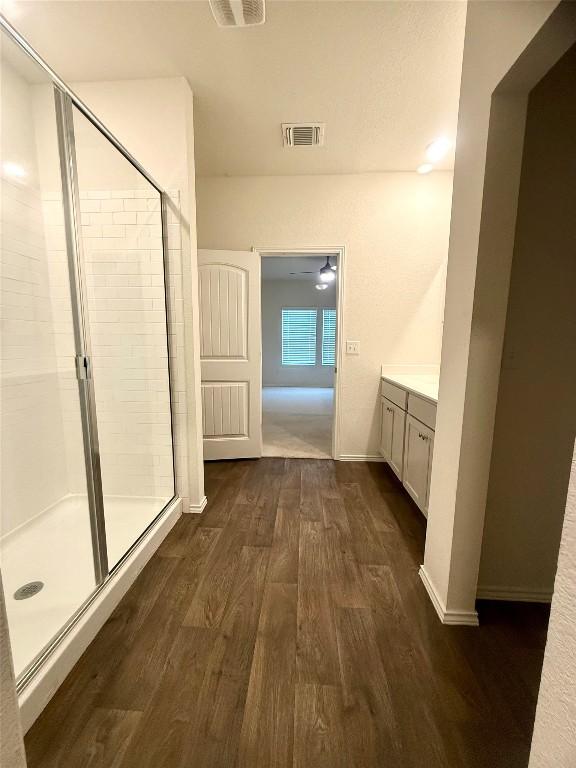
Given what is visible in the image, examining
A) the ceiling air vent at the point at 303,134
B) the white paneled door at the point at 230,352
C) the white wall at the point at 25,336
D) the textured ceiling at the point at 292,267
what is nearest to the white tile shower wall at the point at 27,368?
the white wall at the point at 25,336

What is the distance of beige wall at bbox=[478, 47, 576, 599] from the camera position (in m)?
1.36

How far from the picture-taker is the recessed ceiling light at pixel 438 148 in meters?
2.52

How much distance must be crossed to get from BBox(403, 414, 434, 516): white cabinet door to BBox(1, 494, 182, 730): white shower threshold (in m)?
1.70

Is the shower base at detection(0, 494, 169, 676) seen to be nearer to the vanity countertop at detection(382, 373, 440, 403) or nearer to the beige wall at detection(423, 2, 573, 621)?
the beige wall at detection(423, 2, 573, 621)

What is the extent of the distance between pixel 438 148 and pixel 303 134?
42.9 inches

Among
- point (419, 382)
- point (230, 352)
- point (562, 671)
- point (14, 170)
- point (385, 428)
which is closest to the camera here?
point (562, 671)

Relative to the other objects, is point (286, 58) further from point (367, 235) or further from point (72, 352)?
point (72, 352)

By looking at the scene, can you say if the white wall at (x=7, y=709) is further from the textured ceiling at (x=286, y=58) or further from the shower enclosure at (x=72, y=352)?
the textured ceiling at (x=286, y=58)

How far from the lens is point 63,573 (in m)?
1.69

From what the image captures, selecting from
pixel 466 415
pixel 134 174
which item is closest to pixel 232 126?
pixel 134 174

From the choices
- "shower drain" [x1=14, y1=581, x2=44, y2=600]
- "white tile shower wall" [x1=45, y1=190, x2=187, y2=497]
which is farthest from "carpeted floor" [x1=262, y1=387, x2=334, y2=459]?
"shower drain" [x1=14, y1=581, x2=44, y2=600]

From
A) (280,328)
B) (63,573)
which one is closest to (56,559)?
(63,573)

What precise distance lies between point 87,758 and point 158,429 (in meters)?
1.61

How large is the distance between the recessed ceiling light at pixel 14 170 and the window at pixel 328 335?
6687 millimetres
